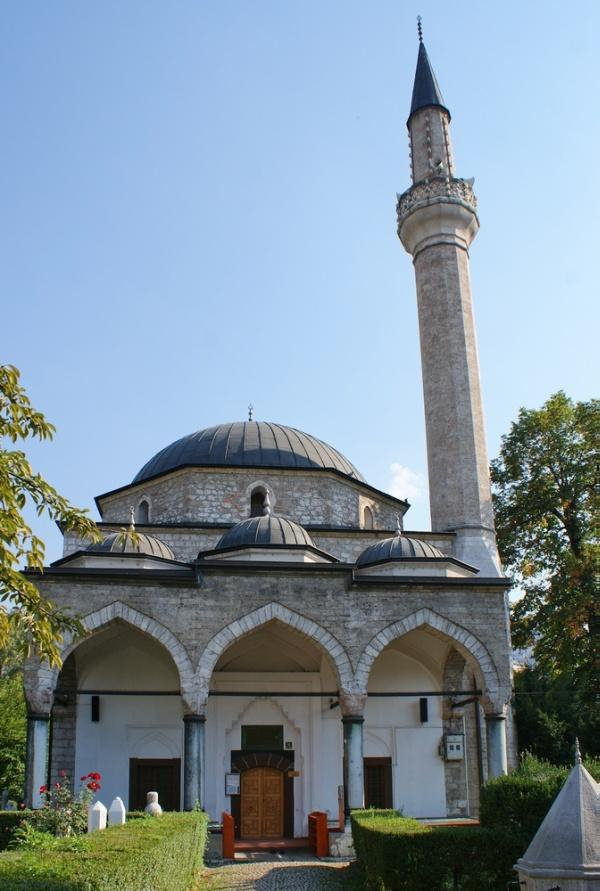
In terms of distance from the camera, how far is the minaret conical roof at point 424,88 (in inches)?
730

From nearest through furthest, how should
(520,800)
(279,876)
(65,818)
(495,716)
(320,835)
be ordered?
(65,818) → (520,800) → (279,876) → (320,835) → (495,716)

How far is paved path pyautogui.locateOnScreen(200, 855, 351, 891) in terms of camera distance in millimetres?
8662

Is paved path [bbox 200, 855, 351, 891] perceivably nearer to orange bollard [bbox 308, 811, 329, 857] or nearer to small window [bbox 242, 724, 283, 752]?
orange bollard [bbox 308, 811, 329, 857]

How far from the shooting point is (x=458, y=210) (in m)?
17.5

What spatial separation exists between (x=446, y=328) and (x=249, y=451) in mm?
4481

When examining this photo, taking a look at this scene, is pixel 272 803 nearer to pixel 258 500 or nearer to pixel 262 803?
pixel 262 803

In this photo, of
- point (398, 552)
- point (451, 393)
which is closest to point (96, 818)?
point (398, 552)

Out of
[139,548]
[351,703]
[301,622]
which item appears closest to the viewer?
[351,703]

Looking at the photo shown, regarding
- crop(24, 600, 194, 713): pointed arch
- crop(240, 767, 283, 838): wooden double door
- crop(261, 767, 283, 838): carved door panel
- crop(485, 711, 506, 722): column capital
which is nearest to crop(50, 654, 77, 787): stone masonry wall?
crop(24, 600, 194, 713): pointed arch

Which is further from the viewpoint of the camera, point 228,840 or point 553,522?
point 553,522

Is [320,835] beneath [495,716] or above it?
beneath

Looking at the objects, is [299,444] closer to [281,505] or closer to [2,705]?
[281,505]

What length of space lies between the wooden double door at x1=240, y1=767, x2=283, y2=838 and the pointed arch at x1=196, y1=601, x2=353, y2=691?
114 inches

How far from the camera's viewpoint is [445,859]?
7176mm
